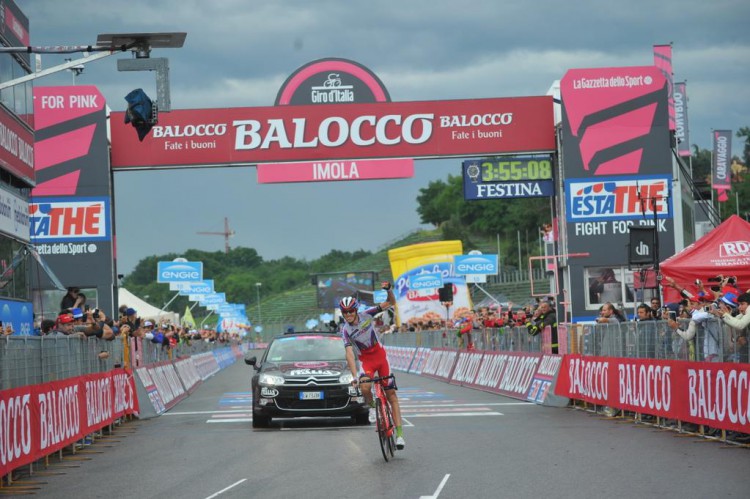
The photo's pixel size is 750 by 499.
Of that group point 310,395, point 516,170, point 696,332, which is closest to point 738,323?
point 696,332

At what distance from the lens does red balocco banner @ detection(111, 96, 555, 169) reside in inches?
1359

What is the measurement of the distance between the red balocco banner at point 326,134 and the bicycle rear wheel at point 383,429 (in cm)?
2085

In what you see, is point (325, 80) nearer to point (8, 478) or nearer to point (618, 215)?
point (618, 215)

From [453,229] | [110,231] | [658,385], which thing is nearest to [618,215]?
[110,231]

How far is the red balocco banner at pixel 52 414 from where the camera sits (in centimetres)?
1276

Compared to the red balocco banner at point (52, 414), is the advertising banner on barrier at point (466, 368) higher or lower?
lower

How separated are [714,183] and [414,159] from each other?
3483cm

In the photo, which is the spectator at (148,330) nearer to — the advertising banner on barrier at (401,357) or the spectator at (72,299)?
A: the spectator at (72,299)

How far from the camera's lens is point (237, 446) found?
16.2 m

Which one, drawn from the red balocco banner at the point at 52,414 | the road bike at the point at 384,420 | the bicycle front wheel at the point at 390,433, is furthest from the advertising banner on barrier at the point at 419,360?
the bicycle front wheel at the point at 390,433

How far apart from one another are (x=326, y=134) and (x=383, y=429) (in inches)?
839

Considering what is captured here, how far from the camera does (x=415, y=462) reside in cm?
1356

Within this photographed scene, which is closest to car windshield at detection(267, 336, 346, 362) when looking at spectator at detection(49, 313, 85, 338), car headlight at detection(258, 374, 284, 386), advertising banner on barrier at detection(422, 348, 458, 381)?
car headlight at detection(258, 374, 284, 386)

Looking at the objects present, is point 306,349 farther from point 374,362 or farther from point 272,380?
point 374,362
